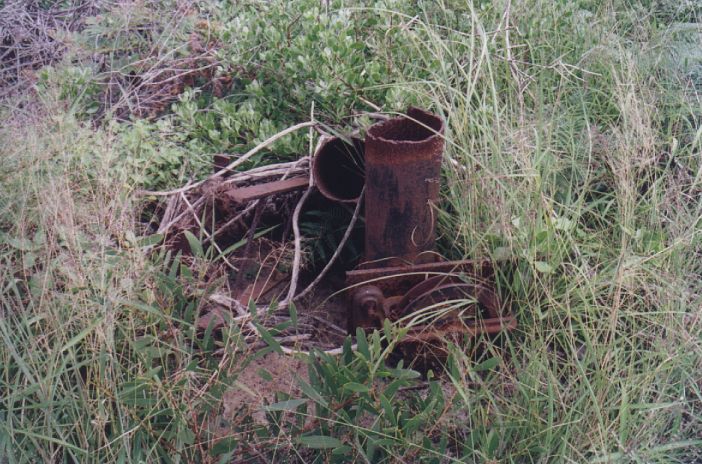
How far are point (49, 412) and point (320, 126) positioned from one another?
4.73ft

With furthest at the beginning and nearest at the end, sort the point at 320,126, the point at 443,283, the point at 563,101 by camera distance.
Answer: the point at 563,101 → the point at 320,126 → the point at 443,283

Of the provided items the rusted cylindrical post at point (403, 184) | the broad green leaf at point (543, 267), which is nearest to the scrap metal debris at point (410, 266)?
the rusted cylindrical post at point (403, 184)

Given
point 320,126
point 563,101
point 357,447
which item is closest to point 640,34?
point 563,101

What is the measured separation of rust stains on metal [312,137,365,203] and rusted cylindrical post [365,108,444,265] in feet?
0.94

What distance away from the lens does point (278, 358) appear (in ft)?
8.11

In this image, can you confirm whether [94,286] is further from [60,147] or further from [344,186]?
[344,186]

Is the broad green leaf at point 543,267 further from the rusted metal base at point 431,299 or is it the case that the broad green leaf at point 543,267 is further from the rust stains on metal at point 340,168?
the rust stains on metal at point 340,168

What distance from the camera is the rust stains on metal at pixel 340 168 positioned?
2.68 metres

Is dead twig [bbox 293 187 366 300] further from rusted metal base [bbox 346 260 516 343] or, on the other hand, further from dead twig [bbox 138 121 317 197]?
dead twig [bbox 138 121 317 197]

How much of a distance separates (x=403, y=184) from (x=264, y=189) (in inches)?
24.1

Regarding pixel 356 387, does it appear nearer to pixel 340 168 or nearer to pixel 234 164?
pixel 340 168

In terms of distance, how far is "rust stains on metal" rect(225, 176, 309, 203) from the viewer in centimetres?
264

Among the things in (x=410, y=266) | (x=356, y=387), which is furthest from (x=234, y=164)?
(x=356, y=387)

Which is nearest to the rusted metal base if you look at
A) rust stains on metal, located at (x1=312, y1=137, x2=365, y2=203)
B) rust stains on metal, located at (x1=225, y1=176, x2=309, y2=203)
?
rust stains on metal, located at (x1=312, y1=137, x2=365, y2=203)
